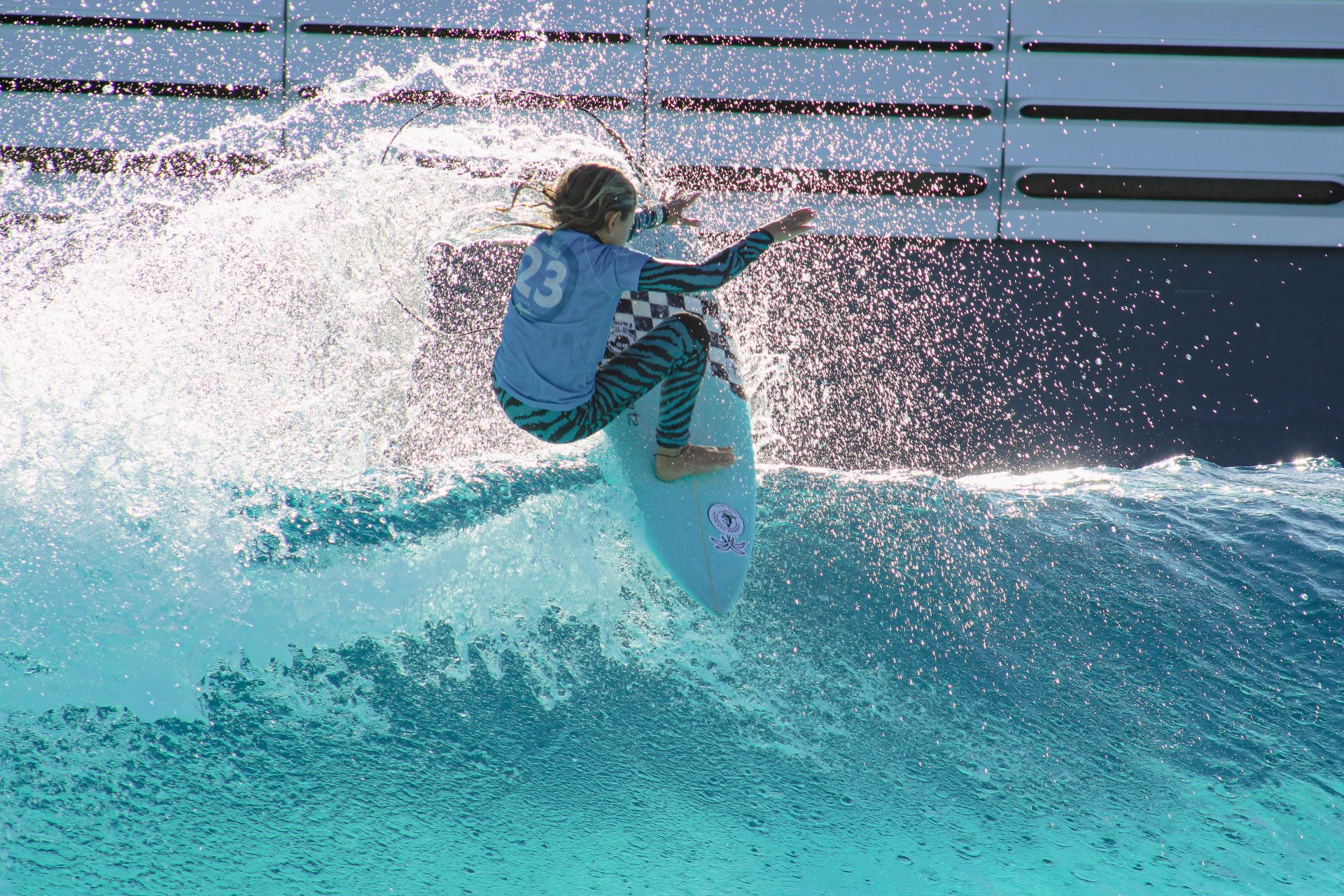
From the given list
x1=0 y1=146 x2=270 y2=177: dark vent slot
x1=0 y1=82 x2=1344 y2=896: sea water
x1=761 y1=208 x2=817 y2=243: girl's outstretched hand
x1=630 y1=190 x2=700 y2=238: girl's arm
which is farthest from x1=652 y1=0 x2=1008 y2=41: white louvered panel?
x1=761 y1=208 x2=817 y2=243: girl's outstretched hand

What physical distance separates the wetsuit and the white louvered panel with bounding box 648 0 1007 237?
2.42 meters

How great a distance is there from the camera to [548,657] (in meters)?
2.97

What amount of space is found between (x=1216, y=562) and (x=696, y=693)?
87.1 inches

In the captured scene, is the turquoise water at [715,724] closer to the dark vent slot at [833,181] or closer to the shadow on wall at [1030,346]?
the shadow on wall at [1030,346]

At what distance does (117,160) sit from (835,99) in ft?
12.3

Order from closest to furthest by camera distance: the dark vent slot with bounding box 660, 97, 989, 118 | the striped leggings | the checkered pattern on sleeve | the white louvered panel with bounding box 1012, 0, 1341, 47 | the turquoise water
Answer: the turquoise water < the striped leggings < the checkered pattern on sleeve < the white louvered panel with bounding box 1012, 0, 1341, 47 < the dark vent slot with bounding box 660, 97, 989, 118

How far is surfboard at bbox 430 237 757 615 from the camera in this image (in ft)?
9.75

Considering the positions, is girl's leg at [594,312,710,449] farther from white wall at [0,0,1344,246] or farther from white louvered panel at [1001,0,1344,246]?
white louvered panel at [1001,0,1344,246]

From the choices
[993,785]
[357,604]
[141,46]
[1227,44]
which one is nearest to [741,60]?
[1227,44]

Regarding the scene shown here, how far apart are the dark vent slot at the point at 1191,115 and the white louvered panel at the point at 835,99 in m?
0.33

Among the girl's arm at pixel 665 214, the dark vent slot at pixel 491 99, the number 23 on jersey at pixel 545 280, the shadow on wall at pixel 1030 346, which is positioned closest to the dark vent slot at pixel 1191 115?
the shadow on wall at pixel 1030 346

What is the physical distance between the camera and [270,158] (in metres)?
5.05

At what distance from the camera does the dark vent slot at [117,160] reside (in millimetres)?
5020

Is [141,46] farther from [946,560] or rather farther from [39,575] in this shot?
[946,560]
